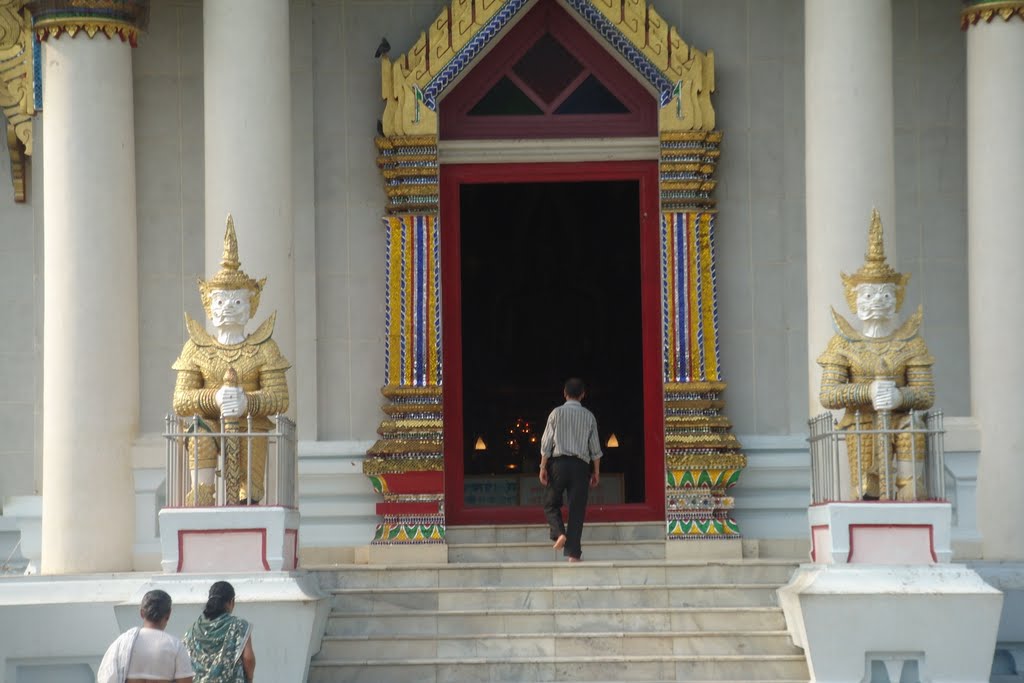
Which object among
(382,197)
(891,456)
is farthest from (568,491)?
(382,197)

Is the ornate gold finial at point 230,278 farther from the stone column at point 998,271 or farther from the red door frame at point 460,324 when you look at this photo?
the stone column at point 998,271

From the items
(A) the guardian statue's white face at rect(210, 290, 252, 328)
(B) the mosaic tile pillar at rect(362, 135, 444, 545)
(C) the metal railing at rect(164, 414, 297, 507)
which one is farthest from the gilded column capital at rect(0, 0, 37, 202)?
(C) the metal railing at rect(164, 414, 297, 507)

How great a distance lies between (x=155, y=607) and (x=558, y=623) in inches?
187

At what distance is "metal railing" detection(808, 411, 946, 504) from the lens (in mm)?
15742

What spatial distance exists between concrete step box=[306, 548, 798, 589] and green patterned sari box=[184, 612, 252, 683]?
394cm

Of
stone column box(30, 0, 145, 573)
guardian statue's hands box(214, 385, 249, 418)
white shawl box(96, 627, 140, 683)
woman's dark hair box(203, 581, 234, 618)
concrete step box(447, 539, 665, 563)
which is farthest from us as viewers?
concrete step box(447, 539, 665, 563)

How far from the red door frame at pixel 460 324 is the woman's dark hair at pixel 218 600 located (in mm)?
6251

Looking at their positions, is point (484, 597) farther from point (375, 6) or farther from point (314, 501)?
point (375, 6)

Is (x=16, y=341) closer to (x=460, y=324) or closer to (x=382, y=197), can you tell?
(x=382, y=197)

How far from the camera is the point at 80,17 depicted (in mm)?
17797

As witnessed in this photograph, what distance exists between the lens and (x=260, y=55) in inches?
696

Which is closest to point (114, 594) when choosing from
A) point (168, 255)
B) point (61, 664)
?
point (61, 664)

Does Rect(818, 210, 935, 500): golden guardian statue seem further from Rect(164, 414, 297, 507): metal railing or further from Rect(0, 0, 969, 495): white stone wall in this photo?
Rect(164, 414, 297, 507): metal railing

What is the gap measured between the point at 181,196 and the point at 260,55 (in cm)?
212
